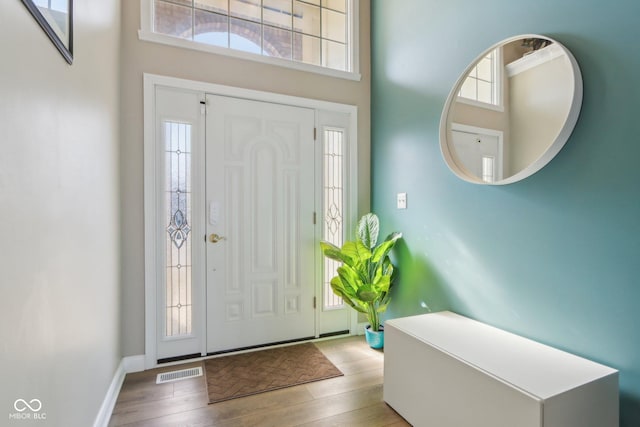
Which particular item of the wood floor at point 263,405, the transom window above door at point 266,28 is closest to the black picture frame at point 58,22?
the transom window above door at point 266,28

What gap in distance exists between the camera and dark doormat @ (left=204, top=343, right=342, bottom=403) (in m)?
2.03

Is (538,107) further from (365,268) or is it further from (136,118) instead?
(136,118)

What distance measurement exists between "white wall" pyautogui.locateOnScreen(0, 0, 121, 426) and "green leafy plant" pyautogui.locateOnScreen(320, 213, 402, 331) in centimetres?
158

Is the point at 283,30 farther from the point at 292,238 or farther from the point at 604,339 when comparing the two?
the point at 604,339

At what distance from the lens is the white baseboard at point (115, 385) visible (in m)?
1.63

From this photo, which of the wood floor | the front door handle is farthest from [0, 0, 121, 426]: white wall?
the front door handle

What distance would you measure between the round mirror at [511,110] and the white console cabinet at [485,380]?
0.85m

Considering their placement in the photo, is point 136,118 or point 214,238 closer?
point 136,118

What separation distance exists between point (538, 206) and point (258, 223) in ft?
6.35

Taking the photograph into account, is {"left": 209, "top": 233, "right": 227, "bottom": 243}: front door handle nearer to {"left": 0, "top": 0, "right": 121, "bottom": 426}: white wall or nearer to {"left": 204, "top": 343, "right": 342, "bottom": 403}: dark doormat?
{"left": 0, "top": 0, "right": 121, "bottom": 426}: white wall

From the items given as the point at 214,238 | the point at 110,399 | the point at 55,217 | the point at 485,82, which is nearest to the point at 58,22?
the point at 55,217

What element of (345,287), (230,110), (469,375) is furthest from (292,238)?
(469,375)

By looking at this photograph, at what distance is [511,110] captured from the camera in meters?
1.69

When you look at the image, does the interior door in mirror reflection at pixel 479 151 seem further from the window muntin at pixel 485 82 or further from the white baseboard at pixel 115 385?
the white baseboard at pixel 115 385
